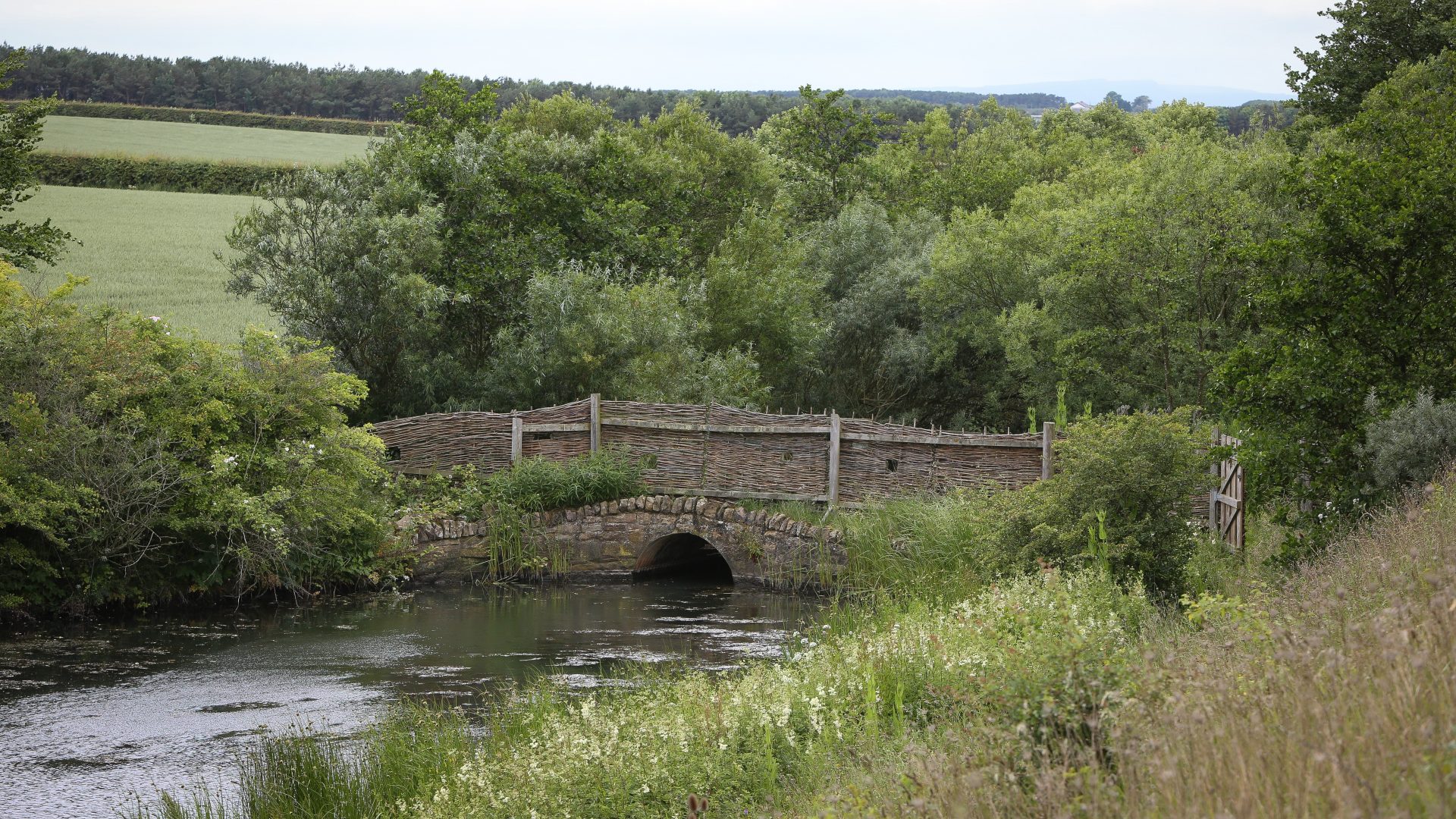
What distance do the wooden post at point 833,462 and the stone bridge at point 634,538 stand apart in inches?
27.2

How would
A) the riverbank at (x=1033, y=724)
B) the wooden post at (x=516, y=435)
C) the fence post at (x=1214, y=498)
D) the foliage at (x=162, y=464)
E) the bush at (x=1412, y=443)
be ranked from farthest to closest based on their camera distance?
the wooden post at (x=516, y=435), the fence post at (x=1214, y=498), the foliage at (x=162, y=464), the bush at (x=1412, y=443), the riverbank at (x=1033, y=724)

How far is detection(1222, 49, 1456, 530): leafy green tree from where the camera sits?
10523 mm

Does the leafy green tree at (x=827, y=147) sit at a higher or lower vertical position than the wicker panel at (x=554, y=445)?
higher

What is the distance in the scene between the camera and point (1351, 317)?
1083cm

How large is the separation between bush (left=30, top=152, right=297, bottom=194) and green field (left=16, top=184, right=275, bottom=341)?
0.80 m

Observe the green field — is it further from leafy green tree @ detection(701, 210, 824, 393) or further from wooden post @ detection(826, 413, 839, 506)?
wooden post @ detection(826, 413, 839, 506)

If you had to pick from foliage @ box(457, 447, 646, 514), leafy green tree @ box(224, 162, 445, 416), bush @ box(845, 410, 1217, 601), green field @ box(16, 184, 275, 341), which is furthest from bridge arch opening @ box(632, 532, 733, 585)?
green field @ box(16, 184, 275, 341)

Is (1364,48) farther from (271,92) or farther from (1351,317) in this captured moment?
(271,92)

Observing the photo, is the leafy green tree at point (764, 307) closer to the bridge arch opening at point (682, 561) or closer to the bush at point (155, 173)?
the bridge arch opening at point (682, 561)

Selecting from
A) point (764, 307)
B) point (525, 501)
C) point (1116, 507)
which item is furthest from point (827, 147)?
point (1116, 507)

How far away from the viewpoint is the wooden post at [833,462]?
1819 cm

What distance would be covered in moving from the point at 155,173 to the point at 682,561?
3572 centimetres

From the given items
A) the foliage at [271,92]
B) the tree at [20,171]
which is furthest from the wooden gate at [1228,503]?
the foliage at [271,92]

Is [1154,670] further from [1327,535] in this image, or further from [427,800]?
[1327,535]
